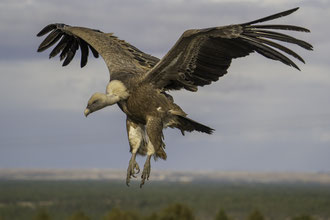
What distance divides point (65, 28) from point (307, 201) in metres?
134

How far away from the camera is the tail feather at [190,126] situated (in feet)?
33.8

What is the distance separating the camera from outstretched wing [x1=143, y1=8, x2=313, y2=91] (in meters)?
9.54

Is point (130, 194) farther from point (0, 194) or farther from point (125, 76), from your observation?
point (125, 76)

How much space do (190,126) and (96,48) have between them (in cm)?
259

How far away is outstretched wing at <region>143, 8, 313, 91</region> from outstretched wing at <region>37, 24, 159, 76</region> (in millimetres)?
749

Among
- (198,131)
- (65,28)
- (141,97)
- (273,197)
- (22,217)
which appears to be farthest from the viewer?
(273,197)

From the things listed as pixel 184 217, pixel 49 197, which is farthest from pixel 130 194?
pixel 184 217

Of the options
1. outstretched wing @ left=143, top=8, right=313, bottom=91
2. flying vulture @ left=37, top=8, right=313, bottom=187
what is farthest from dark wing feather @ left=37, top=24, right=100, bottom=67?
outstretched wing @ left=143, top=8, right=313, bottom=91

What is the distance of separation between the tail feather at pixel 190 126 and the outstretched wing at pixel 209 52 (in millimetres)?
478

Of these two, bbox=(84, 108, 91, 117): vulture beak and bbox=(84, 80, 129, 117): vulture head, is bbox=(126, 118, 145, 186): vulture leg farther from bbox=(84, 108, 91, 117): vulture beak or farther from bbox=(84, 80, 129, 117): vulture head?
bbox=(84, 108, 91, 117): vulture beak

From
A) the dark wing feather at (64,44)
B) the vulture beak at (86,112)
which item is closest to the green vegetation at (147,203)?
the dark wing feather at (64,44)

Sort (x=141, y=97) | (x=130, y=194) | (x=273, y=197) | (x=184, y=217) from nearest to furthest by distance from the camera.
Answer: (x=141, y=97) < (x=184, y=217) < (x=273, y=197) < (x=130, y=194)

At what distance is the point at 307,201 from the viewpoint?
14238cm

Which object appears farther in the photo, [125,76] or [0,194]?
[0,194]
